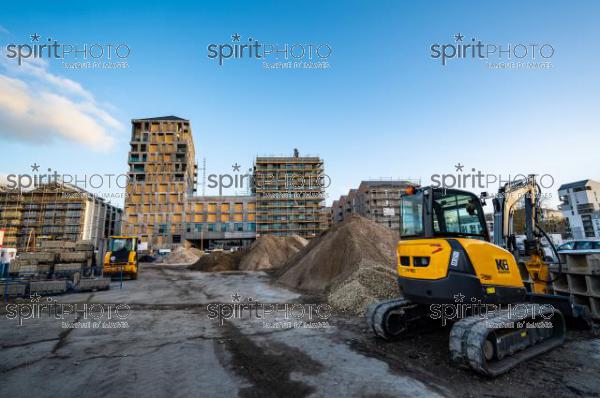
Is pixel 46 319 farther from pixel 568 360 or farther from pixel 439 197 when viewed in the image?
pixel 568 360

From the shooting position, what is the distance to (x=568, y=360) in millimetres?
5566

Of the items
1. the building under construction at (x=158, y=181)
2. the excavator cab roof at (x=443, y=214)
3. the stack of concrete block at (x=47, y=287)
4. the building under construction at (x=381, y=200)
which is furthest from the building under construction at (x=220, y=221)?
the excavator cab roof at (x=443, y=214)

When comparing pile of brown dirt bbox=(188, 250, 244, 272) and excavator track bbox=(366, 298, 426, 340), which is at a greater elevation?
excavator track bbox=(366, 298, 426, 340)

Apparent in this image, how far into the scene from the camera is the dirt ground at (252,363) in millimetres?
4422

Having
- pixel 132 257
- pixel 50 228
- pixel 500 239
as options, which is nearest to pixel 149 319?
pixel 500 239

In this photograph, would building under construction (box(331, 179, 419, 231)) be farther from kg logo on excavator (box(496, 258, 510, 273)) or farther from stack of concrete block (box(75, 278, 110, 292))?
kg logo on excavator (box(496, 258, 510, 273))

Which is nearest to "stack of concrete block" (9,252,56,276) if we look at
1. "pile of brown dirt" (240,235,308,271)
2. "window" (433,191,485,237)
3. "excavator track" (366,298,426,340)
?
"pile of brown dirt" (240,235,308,271)

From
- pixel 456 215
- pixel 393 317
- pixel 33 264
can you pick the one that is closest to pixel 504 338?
pixel 393 317

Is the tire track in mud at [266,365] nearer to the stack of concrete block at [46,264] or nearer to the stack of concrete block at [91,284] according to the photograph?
the stack of concrete block at [91,284]

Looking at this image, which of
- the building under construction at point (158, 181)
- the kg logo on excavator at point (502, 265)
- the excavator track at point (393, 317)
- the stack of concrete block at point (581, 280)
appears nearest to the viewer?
the kg logo on excavator at point (502, 265)

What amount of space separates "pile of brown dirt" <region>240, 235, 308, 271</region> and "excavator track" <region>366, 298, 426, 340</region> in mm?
24632

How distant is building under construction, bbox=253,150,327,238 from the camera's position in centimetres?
8262

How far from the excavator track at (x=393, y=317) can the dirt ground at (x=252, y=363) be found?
0.89ft

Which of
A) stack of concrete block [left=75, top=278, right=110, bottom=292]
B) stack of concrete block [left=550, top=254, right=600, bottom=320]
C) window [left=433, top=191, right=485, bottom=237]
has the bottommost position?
stack of concrete block [left=75, top=278, right=110, bottom=292]
